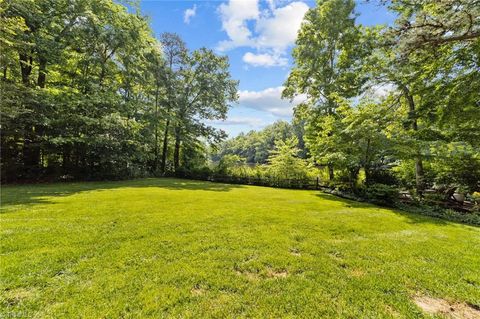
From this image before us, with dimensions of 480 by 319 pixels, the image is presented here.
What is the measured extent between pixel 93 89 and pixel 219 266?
1547 centimetres

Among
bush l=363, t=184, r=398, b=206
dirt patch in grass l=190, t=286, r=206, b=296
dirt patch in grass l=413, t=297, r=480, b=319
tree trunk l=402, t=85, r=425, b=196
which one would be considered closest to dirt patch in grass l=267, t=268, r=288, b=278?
dirt patch in grass l=190, t=286, r=206, b=296

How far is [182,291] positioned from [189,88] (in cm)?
2052

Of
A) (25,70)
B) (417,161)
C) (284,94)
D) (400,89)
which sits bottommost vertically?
(417,161)

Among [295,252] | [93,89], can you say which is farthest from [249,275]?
[93,89]

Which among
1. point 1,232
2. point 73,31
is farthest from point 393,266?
point 73,31

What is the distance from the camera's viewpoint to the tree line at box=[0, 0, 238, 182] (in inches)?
424

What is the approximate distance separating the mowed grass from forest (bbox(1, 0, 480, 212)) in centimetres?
460

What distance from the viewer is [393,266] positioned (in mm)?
3398

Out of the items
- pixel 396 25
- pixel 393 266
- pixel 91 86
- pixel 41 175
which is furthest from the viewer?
pixel 91 86

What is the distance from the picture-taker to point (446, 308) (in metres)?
2.52

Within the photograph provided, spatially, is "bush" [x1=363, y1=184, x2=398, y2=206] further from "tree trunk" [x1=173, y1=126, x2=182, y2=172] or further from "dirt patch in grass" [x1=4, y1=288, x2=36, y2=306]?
"tree trunk" [x1=173, y1=126, x2=182, y2=172]

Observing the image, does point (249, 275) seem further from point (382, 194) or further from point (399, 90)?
point (399, 90)

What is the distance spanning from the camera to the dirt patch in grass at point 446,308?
2422mm

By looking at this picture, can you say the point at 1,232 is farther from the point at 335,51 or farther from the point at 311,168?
the point at 335,51
